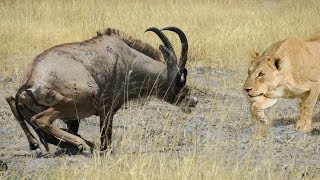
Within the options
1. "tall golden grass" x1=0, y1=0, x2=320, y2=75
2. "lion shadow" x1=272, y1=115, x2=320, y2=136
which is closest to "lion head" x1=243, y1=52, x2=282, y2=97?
"lion shadow" x1=272, y1=115, x2=320, y2=136

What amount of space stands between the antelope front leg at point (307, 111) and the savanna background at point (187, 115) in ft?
0.50

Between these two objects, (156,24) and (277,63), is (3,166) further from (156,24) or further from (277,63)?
(156,24)

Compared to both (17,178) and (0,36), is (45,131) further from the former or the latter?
(0,36)

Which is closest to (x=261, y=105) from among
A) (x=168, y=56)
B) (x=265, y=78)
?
(x=265, y=78)

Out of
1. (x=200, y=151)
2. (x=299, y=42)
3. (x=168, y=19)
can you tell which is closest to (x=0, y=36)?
(x=168, y=19)

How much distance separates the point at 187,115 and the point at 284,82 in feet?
5.61

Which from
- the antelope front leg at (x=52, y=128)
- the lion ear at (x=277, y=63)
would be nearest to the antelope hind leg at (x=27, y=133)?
the antelope front leg at (x=52, y=128)

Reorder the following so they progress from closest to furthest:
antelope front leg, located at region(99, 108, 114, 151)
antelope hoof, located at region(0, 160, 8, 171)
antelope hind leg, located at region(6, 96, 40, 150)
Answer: antelope hoof, located at region(0, 160, 8, 171)
antelope hind leg, located at region(6, 96, 40, 150)
antelope front leg, located at region(99, 108, 114, 151)

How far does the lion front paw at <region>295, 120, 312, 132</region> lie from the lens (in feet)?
30.3

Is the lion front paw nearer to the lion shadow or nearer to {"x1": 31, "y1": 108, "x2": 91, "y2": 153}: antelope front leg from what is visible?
the lion shadow

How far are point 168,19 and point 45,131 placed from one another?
11920 millimetres

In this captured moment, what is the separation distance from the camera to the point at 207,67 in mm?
15250

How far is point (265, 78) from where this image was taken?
9.39 m

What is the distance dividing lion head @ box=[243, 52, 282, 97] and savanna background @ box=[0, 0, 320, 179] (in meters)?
0.49
